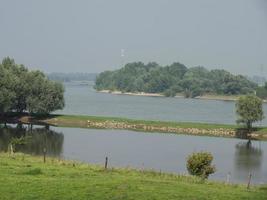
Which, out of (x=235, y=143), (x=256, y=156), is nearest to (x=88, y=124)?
(x=235, y=143)

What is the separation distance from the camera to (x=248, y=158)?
52.1 metres

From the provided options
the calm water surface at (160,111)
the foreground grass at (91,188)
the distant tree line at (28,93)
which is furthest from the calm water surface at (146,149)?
the calm water surface at (160,111)

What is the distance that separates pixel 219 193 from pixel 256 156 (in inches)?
1411

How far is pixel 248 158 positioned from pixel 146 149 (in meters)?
10.6

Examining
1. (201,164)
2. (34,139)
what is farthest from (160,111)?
(201,164)

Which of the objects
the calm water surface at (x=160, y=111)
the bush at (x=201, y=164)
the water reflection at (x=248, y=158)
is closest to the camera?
the bush at (x=201, y=164)

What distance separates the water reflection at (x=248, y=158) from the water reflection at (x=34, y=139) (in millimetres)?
16303

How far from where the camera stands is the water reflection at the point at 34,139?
1944 inches

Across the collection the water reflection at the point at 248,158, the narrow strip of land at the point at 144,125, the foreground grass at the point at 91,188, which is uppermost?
the narrow strip of land at the point at 144,125

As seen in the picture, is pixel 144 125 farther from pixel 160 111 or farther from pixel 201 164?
pixel 201 164

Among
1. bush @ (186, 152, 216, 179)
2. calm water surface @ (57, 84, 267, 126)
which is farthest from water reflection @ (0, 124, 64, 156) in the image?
calm water surface @ (57, 84, 267, 126)

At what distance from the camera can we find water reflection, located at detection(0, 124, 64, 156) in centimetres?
4938

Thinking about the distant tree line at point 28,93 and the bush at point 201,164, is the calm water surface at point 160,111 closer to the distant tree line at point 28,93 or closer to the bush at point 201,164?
the distant tree line at point 28,93

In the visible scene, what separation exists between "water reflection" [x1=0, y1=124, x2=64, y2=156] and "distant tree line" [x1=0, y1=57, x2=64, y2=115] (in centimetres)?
602
